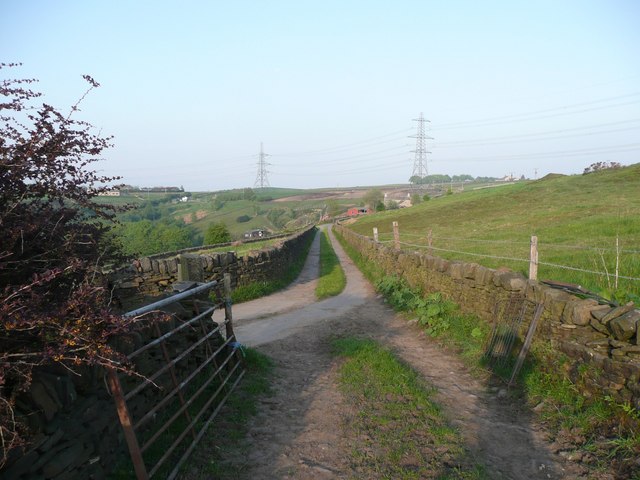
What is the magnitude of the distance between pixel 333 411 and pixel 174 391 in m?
2.07

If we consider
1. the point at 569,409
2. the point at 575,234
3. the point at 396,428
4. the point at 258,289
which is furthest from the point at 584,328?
the point at 575,234

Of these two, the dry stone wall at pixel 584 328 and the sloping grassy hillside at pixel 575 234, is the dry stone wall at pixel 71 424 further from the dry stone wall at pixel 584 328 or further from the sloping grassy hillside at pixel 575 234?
the sloping grassy hillside at pixel 575 234

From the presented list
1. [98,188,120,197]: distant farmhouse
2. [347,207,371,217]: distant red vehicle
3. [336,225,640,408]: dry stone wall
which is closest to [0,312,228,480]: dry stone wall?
[98,188,120,197]: distant farmhouse

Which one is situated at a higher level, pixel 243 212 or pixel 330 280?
pixel 330 280

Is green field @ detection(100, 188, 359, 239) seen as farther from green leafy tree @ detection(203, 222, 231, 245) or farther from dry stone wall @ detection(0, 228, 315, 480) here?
dry stone wall @ detection(0, 228, 315, 480)

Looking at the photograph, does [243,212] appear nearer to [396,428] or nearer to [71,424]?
[396,428]

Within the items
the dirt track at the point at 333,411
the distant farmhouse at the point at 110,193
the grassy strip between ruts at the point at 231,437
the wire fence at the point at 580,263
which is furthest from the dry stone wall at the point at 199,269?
the distant farmhouse at the point at 110,193

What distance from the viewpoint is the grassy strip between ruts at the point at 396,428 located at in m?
4.04

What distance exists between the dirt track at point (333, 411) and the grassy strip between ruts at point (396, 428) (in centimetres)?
16

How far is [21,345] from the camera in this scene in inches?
107

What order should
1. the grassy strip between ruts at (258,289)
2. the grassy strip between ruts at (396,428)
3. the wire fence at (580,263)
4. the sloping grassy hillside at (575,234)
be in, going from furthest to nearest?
1. the grassy strip between ruts at (258,289)
2. the sloping grassy hillside at (575,234)
3. the wire fence at (580,263)
4. the grassy strip between ruts at (396,428)

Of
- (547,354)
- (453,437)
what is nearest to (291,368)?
(453,437)

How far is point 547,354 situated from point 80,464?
5.45m

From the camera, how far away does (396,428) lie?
4832 mm
